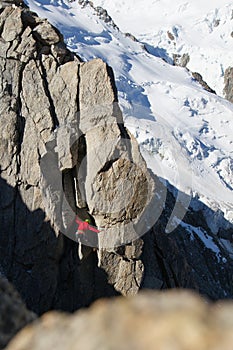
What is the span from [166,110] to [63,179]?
2802 inches

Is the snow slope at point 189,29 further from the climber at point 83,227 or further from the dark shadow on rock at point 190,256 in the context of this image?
the climber at point 83,227

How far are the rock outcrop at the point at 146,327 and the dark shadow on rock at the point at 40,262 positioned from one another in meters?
17.8

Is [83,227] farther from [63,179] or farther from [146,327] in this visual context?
[146,327]

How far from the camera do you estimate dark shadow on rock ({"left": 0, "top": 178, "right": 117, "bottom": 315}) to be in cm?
2061

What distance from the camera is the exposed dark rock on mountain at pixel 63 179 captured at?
69.1 feet

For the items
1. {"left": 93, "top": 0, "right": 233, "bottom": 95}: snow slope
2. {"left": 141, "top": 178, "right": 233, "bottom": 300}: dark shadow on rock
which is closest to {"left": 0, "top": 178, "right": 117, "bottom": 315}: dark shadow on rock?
{"left": 141, "top": 178, "right": 233, "bottom": 300}: dark shadow on rock

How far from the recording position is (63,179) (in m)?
21.9

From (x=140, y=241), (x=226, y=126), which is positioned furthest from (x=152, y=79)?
(x=140, y=241)

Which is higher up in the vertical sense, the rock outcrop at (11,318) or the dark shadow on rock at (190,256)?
the rock outcrop at (11,318)

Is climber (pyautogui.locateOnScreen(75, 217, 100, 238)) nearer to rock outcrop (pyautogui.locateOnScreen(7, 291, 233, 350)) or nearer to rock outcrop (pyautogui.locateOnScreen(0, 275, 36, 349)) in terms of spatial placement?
rock outcrop (pyautogui.locateOnScreen(0, 275, 36, 349))

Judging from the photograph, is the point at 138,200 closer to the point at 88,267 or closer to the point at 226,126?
the point at 88,267

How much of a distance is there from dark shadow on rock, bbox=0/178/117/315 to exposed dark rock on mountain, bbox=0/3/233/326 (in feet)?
0.13

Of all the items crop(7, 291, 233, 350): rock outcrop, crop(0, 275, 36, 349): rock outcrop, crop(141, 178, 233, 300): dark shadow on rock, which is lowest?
crop(141, 178, 233, 300): dark shadow on rock

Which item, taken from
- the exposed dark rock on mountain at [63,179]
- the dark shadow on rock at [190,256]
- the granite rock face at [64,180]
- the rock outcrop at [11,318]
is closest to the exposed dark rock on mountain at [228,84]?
the dark shadow on rock at [190,256]
